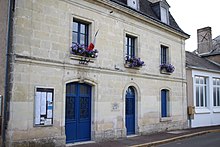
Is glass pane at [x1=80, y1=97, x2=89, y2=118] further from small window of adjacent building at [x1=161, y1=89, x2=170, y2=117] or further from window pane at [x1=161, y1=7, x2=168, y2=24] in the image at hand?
window pane at [x1=161, y1=7, x2=168, y2=24]

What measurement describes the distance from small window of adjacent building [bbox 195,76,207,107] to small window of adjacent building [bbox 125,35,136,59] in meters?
7.02

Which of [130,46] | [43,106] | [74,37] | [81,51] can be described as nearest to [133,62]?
[130,46]

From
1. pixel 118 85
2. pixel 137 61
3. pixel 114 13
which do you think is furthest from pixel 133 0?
pixel 118 85

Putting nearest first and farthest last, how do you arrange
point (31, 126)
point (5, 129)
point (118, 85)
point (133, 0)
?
1. point (5, 129)
2. point (31, 126)
3. point (118, 85)
4. point (133, 0)

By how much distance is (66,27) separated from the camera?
10.2m

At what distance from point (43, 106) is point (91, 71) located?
2692 mm

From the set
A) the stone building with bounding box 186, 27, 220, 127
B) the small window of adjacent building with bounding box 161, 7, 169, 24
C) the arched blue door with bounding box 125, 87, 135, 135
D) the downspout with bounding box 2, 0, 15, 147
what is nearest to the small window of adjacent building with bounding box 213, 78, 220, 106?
the stone building with bounding box 186, 27, 220, 127

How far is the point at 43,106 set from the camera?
916 centimetres

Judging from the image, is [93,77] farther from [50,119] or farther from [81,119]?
[50,119]

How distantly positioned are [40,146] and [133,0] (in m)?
8.66

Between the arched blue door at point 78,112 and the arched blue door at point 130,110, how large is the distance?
2.53m

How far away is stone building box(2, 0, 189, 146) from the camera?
8812mm

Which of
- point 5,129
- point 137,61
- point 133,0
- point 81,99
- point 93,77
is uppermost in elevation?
point 133,0

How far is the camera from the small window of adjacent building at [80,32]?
35.3ft
